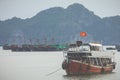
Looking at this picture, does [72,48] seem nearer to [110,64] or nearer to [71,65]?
[71,65]

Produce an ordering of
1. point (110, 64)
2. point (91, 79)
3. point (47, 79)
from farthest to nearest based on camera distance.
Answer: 1. point (110, 64)
2. point (47, 79)
3. point (91, 79)

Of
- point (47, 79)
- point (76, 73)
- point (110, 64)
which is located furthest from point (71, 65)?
point (110, 64)

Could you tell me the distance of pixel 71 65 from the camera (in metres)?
65.5

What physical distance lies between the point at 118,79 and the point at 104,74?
18.7 feet

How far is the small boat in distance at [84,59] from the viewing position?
65.6 meters

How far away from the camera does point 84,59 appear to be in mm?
66188

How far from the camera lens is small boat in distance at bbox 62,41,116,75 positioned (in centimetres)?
6562

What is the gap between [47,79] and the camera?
69.4 meters

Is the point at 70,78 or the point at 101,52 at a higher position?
the point at 101,52

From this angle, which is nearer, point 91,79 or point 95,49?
point 91,79

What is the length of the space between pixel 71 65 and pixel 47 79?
6.35 metres

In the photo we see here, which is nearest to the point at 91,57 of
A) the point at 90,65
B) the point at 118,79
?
the point at 90,65

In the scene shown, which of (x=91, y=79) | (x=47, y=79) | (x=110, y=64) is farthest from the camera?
(x=110, y=64)

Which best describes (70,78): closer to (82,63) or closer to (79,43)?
(82,63)
